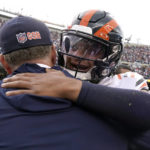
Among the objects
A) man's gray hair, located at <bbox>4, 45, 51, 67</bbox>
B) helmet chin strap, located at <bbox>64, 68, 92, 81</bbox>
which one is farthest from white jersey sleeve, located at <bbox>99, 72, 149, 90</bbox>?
man's gray hair, located at <bbox>4, 45, 51, 67</bbox>

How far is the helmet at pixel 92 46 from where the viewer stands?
1.99 m

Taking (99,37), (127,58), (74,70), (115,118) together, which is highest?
(99,37)

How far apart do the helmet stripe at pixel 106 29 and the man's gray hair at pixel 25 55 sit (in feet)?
3.14

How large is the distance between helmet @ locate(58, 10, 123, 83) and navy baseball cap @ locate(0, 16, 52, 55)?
2.32 ft

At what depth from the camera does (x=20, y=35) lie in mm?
1225

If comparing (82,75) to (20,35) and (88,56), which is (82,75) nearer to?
(88,56)

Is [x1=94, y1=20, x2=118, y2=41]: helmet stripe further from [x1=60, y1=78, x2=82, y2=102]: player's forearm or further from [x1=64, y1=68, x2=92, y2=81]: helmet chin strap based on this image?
[x1=60, y1=78, x2=82, y2=102]: player's forearm

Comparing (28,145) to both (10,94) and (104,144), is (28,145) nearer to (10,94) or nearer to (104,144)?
(10,94)

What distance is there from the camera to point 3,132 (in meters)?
0.96

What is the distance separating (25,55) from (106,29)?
1208mm

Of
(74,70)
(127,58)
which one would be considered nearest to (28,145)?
(74,70)

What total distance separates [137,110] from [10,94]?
0.75 m

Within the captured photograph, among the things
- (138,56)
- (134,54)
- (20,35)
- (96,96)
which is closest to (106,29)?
(20,35)

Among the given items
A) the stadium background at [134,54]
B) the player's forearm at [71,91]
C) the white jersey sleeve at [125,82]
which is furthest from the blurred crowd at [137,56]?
the player's forearm at [71,91]
